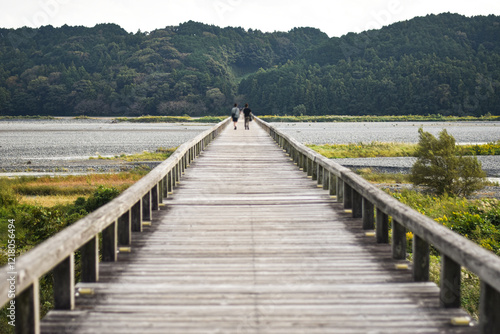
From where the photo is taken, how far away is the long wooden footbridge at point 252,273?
3.30 meters

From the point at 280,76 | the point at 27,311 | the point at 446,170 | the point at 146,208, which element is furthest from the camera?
the point at 280,76

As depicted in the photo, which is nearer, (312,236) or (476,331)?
(476,331)

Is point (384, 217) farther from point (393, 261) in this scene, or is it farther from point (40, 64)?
point (40, 64)

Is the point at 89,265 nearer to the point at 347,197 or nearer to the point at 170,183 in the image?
the point at 347,197

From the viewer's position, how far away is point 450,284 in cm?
370

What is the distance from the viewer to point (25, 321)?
3.07 meters

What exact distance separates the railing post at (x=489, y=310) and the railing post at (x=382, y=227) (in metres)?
2.11

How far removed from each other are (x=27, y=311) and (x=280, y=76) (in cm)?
14637

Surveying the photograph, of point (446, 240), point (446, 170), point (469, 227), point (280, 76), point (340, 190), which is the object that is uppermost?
point (280, 76)

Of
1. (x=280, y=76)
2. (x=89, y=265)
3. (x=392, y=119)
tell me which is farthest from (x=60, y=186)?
(x=280, y=76)

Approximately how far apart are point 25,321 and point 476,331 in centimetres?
277

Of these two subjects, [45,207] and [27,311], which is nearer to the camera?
[27,311]

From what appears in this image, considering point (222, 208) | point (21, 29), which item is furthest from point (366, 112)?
point (222, 208)

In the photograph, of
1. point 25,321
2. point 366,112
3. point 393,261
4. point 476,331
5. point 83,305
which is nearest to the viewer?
point 25,321
